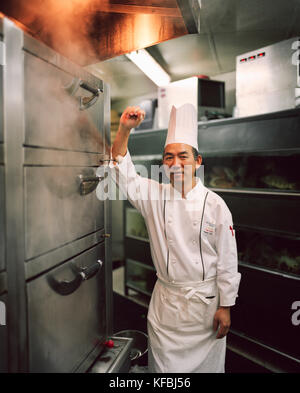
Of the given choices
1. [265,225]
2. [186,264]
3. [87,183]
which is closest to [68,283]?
[87,183]

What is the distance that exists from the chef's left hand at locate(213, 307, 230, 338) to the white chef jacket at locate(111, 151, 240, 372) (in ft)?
0.09

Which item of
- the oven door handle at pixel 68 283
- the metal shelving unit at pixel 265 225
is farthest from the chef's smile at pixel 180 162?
the metal shelving unit at pixel 265 225

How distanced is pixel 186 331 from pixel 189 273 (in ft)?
0.98

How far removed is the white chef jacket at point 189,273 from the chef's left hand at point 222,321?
28 millimetres

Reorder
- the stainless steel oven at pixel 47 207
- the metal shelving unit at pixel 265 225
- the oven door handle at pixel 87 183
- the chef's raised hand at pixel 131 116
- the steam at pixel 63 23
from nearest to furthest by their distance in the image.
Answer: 1. the stainless steel oven at pixel 47 207
2. the oven door handle at pixel 87 183
3. the steam at pixel 63 23
4. the chef's raised hand at pixel 131 116
5. the metal shelving unit at pixel 265 225

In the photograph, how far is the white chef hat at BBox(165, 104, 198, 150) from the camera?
1438 mm

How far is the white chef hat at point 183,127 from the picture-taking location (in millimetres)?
1438

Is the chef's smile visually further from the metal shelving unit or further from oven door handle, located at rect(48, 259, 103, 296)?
the metal shelving unit

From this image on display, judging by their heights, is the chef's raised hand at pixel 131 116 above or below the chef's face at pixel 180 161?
above

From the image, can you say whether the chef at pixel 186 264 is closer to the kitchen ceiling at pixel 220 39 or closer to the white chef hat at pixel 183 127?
the white chef hat at pixel 183 127

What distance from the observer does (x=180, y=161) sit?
54.8 inches

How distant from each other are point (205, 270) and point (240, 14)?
186 centimetres

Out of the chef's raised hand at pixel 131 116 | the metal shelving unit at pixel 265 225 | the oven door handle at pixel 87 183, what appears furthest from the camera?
the metal shelving unit at pixel 265 225
